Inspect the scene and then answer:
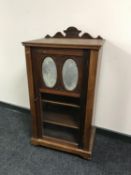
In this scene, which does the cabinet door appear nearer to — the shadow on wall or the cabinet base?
the shadow on wall

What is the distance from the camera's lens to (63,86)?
4.25 feet

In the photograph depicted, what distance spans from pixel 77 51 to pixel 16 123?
4.02 ft

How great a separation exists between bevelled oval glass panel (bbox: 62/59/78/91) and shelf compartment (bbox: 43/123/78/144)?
0.50 meters

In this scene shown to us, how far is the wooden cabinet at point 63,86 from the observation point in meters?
1.18

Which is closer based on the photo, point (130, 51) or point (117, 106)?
point (130, 51)

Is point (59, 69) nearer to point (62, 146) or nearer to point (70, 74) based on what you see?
point (70, 74)

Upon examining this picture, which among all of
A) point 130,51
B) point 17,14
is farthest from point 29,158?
point 17,14

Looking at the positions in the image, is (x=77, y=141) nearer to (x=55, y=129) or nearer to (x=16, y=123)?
(x=55, y=129)

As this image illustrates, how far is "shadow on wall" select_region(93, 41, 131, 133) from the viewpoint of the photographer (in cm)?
145

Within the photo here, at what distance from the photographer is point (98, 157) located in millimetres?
1488

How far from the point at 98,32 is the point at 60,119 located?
0.82 meters

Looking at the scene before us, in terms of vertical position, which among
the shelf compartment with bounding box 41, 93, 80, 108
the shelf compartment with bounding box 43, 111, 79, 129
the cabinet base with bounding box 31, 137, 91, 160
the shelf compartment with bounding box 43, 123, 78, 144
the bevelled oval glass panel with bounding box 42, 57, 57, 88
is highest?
the bevelled oval glass panel with bounding box 42, 57, 57, 88

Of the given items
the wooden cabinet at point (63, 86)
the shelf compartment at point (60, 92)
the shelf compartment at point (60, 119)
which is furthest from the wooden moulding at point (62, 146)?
the shelf compartment at point (60, 92)

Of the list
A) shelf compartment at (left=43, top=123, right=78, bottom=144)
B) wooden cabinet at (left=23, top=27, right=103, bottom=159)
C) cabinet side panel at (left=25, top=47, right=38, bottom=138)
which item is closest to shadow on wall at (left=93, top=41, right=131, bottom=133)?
wooden cabinet at (left=23, top=27, right=103, bottom=159)
